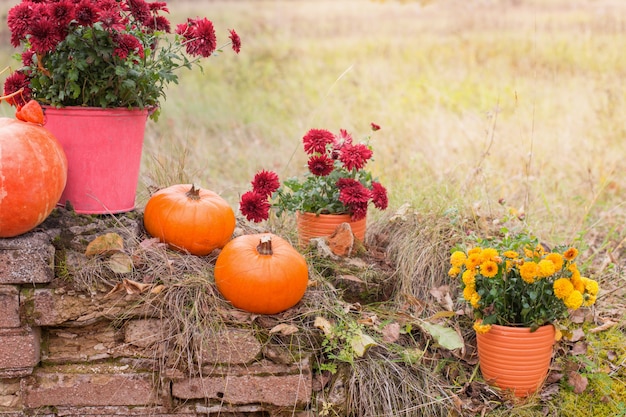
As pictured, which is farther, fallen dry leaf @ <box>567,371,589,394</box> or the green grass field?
the green grass field

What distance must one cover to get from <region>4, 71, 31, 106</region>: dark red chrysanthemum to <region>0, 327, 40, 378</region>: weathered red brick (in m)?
0.97

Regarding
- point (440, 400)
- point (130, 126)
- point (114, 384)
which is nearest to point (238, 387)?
point (114, 384)

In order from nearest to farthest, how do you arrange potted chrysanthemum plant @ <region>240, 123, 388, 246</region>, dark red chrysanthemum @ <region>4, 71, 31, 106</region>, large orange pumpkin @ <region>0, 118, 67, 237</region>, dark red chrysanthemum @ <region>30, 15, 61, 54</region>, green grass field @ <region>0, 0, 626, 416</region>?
large orange pumpkin @ <region>0, 118, 67, 237</region> → dark red chrysanthemum @ <region>30, 15, 61, 54</region> → dark red chrysanthemum @ <region>4, 71, 31, 106</region> → potted chrysanthemum plant @ <region>240, 123, 388, 246</region> → green grass field @ <region>0, 0, 626, 416</region>

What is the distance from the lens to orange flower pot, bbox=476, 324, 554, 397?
2.82m

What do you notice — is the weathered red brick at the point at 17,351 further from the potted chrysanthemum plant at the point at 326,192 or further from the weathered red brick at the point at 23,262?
the potted chrysanthemum plant at the point at 326,192

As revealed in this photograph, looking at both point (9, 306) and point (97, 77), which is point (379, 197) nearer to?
point (97, 77)

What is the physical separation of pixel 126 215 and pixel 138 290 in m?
0.57

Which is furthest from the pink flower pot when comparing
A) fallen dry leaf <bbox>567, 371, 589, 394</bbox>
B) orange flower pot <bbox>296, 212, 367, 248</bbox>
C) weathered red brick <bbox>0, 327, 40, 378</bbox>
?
fallen dry leaf <bbox>567, 371, 589, 394</bbox>

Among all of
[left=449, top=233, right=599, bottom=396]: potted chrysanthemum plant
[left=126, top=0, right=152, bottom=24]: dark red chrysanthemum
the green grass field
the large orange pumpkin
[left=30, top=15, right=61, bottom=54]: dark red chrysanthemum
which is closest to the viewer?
the large orange pumpkin

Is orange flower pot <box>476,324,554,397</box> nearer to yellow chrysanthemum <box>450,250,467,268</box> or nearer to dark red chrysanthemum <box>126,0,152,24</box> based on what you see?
yellow chrysanthemum <box>450,250,467,268</box>

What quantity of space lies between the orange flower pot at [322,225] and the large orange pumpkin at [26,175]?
4.00ft

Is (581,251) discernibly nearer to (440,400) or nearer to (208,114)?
(440,400)

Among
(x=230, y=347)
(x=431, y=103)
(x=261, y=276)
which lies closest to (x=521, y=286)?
(x=261, y=276)

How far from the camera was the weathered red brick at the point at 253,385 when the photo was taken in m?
2.71
